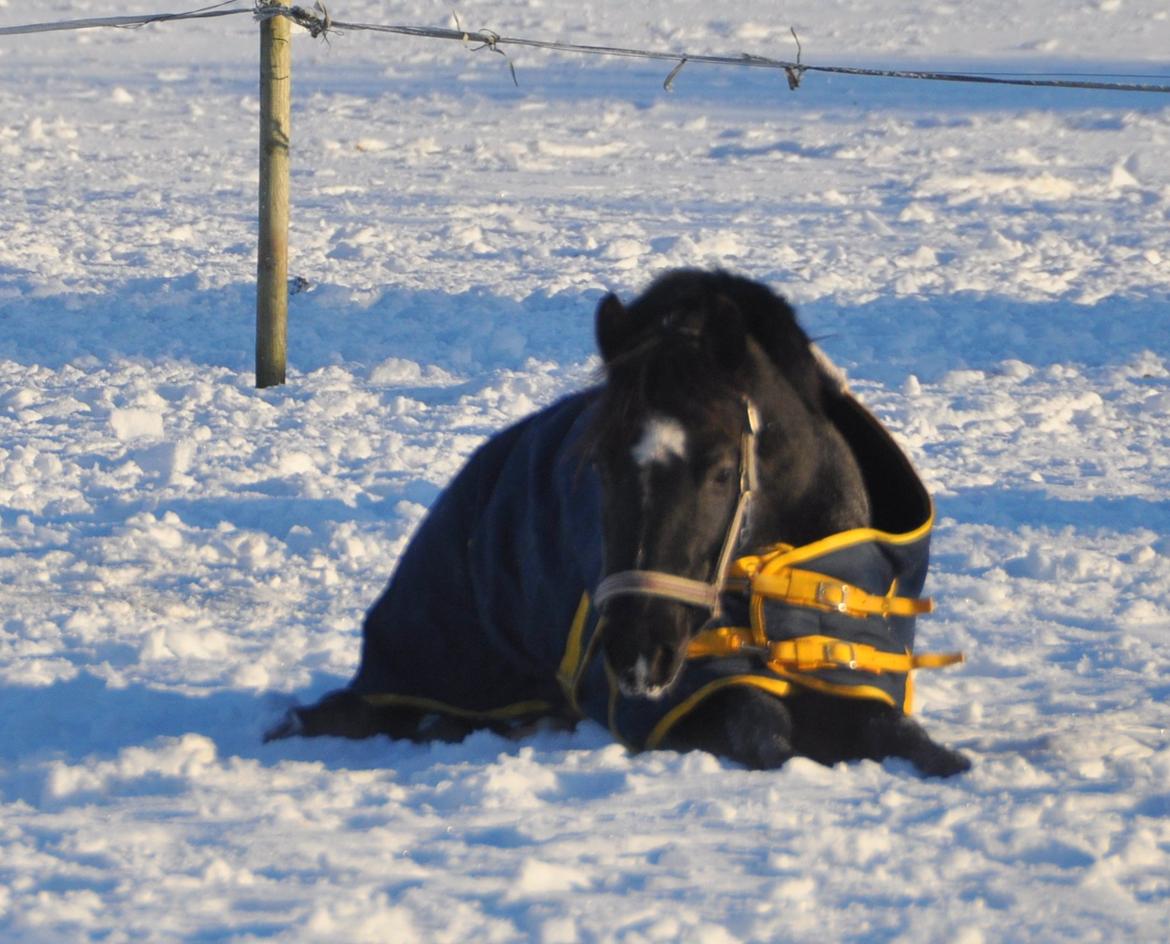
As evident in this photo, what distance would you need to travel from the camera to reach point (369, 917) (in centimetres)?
284

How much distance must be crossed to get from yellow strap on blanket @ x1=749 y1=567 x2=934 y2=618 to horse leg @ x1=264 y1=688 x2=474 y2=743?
1100 millimetres

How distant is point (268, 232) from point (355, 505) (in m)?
2.55

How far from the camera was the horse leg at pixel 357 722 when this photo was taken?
4309 mm

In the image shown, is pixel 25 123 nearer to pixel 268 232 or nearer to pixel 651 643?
pixel 268 232

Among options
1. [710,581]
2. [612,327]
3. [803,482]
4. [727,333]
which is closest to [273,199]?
[612,327]

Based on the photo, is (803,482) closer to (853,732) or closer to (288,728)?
(853,732)

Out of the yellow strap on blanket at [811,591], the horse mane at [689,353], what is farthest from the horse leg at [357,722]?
the horse mane at [689,353]

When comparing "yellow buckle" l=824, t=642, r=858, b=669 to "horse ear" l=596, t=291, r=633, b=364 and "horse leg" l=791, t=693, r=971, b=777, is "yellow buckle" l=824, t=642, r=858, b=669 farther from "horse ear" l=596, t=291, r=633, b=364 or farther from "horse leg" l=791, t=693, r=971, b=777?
"horse ear" l=596, t=291, r=633, b=364

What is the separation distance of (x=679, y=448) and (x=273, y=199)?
229 inches

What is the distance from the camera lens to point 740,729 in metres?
3.65

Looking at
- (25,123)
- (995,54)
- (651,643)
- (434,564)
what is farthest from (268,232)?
(995,54)

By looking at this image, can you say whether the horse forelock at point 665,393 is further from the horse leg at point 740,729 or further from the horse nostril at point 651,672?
the horse leg at point 740,729

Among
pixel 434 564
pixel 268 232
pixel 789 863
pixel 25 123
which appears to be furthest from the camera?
pixel 25 123

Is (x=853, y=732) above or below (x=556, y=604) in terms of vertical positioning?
below
